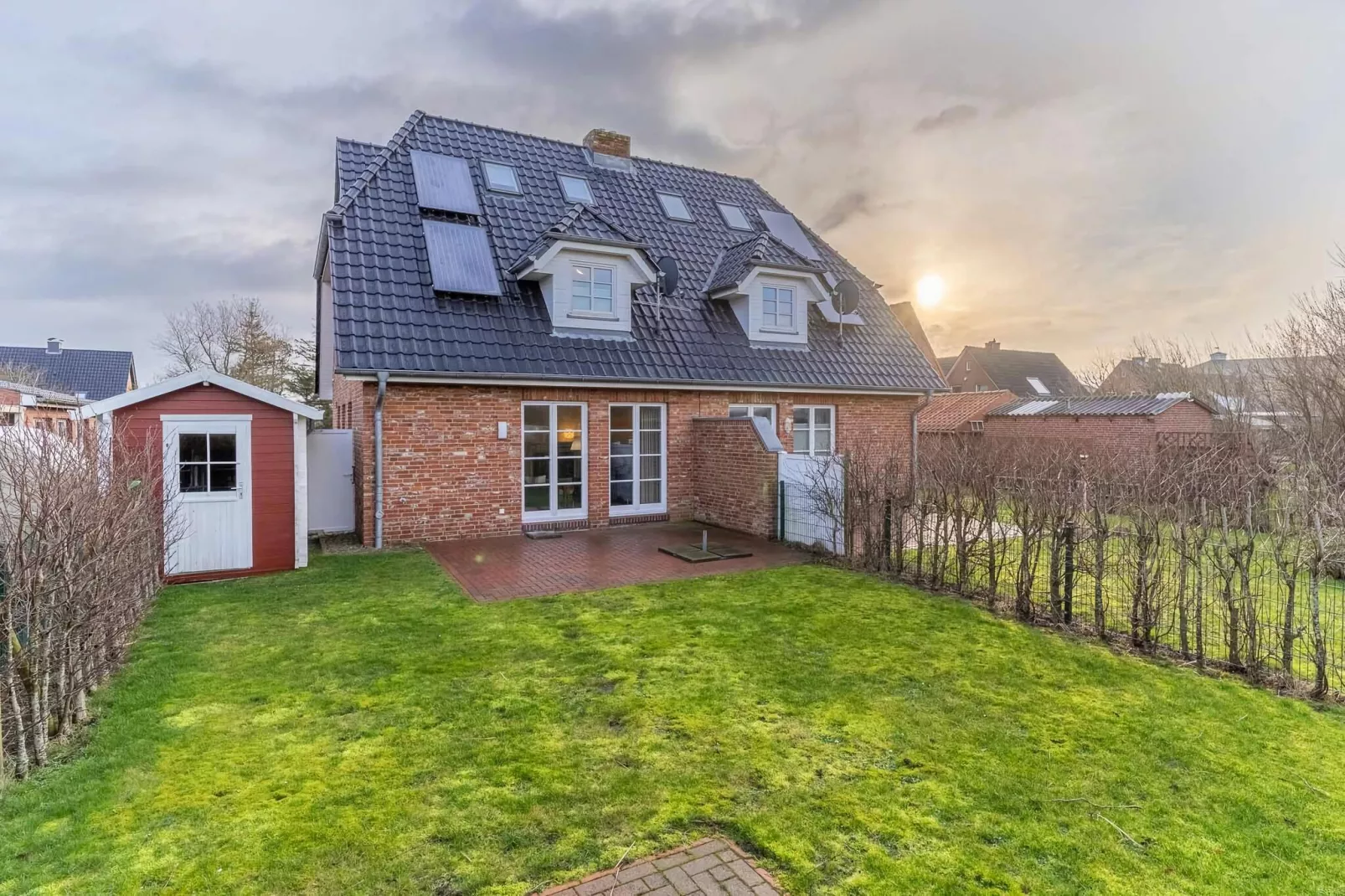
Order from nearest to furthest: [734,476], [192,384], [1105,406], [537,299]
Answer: [192,384] → [734,476] → [537,299] → [1105,406]

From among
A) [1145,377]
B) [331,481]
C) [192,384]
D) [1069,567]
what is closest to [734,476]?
[1069,567]

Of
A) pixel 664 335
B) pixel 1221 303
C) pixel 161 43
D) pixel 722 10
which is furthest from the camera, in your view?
pixel 1221 303

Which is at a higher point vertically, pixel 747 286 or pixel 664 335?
pixel 747 286

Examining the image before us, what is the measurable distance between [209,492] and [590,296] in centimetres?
710

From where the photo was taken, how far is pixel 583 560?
9820mm

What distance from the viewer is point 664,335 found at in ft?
44.2

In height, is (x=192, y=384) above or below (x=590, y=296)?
below

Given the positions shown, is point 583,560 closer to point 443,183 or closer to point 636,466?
point 636,466

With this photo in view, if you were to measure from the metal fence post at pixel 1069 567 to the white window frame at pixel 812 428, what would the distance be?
7.65 meters

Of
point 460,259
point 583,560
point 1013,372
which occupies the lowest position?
point 583,560

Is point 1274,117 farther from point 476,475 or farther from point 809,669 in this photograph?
point 476,475

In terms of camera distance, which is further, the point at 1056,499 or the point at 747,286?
the point at 747,286

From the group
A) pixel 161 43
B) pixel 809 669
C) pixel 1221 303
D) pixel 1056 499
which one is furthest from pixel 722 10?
pixel 1221 303

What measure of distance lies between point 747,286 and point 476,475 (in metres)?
7.12
